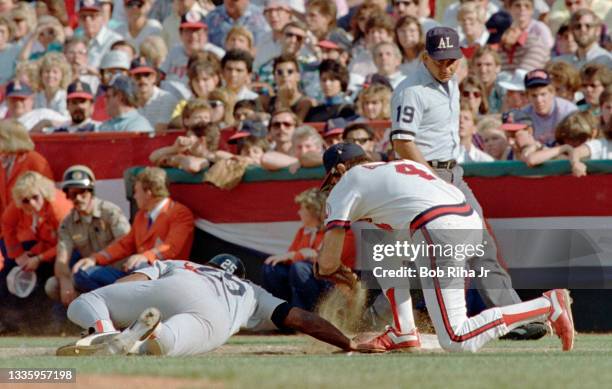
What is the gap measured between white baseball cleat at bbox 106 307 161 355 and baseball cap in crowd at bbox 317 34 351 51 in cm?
625

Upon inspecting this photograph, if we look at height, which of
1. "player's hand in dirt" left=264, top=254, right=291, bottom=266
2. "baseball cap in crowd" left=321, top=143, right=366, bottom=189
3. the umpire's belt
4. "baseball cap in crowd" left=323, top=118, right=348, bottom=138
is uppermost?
"baseball cap in crowd" left=321, top=143, right=366, bottom=189

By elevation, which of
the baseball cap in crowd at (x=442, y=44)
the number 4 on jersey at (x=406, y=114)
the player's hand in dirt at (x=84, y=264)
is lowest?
the player's hand in dirt at (x=84, y=264)

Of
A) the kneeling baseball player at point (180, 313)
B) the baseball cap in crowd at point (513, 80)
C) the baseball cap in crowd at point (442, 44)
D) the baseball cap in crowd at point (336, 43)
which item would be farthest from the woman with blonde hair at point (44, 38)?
the baseball cap in crowd at point (442, 44)

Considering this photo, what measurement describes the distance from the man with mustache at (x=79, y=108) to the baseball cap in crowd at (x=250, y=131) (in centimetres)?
221

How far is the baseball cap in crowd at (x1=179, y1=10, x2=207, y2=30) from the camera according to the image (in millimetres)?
15703

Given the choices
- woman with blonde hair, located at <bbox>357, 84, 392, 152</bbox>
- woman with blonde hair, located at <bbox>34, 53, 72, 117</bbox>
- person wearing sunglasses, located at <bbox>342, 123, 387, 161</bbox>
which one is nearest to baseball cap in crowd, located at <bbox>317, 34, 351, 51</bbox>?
woman with blonde hair, located at <bbox>357, 84, 392, 152</bbox>

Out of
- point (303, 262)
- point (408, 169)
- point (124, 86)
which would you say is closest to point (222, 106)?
point (124, 86)

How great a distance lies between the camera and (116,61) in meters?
15.8

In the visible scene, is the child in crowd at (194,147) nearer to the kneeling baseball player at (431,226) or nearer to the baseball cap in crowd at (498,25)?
the baseball cap in crowd at (498,25)

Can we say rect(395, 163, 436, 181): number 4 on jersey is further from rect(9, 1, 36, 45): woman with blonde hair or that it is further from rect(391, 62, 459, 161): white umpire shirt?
rect(9, 1, 36, 45): woman with blonde hair

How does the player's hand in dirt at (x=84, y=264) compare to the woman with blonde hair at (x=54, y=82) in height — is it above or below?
below

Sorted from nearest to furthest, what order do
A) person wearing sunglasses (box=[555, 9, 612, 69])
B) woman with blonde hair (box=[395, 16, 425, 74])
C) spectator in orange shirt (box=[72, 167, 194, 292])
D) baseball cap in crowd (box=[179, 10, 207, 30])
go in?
spectator in orange shirt (box=[72, 167, 194, 292])
person wearing sunglasses (box=[555, 9, 612, 69])
woman with blonde hair (box=[395, 16, 425, 74])
baseball cap in crowd (box=[179, 10, 207, 30])

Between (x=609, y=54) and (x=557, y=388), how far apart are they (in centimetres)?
770

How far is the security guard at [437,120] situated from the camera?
952cm
